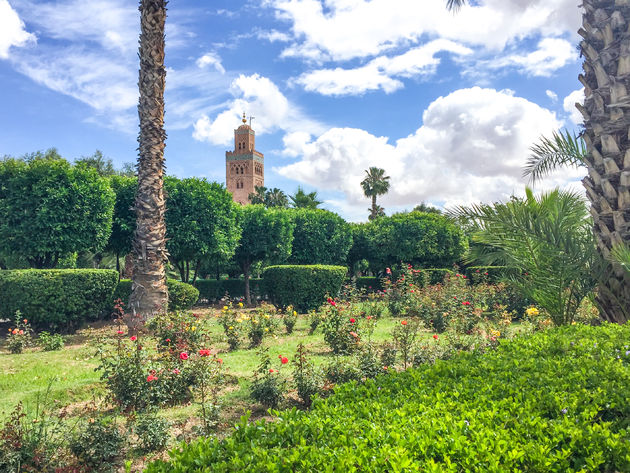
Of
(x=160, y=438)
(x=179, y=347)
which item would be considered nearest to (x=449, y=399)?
(x=160, y=438)

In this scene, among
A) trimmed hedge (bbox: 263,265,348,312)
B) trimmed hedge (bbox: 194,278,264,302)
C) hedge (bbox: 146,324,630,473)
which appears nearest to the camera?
hedge (bbox: 146,324,630,473)

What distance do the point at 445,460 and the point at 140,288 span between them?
399 inches

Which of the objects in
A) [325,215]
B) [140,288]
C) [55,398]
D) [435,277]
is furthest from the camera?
[325,215]

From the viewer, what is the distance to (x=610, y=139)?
5.39 metres

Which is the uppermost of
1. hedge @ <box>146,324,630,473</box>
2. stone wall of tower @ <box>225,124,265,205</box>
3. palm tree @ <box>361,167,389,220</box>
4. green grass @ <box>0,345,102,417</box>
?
stone wall of tower @ <box>225,124,265,205</box>

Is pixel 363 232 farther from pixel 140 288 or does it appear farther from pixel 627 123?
pixel 627 123

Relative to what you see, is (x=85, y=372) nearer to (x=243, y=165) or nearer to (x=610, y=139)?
(x=610, y=139)

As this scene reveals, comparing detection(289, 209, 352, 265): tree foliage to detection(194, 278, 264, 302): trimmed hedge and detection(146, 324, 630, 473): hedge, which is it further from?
detection(146, 324, 630, 473): hedge

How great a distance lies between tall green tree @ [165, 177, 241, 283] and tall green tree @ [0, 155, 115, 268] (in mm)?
2983

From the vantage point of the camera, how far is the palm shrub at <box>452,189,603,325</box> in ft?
17.9

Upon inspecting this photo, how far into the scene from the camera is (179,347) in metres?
6.31

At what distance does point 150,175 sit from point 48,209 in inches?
172

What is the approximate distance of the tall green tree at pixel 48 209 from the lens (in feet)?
42.9

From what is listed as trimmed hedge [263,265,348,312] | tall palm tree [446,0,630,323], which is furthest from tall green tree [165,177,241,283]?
tall palm tree [446,0,630,323]
